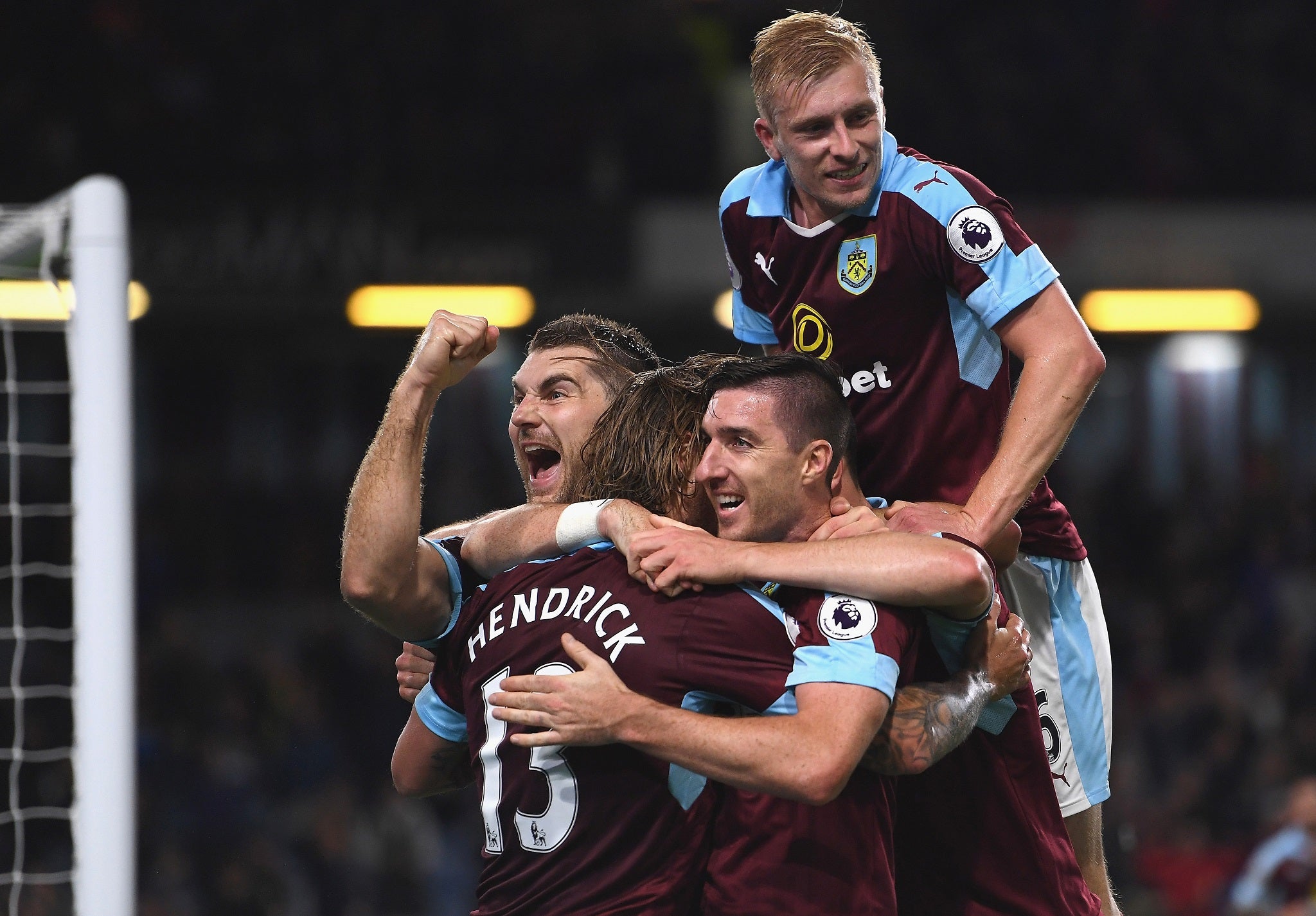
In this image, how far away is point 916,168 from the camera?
11.5ft

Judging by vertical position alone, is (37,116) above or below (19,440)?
above

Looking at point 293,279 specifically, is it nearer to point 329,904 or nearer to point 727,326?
point 727,326

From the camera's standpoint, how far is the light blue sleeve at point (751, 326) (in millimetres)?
3965

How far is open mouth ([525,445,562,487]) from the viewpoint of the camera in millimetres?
3842

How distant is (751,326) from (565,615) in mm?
1316

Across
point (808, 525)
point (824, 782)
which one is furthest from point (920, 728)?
point (808, 525)

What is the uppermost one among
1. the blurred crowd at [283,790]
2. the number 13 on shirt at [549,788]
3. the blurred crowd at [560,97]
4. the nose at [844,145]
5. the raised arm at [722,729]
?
the blurred crowd at [560,97]

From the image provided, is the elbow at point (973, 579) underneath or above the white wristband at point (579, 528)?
underneath

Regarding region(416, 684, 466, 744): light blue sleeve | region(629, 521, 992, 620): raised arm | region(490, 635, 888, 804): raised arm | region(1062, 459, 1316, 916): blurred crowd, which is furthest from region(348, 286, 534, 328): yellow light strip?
region(490, 635, 888, 804): raised arm

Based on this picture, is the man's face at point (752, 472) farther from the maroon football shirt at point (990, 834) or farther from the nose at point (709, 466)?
the maroon football shirt at point (990, 834)

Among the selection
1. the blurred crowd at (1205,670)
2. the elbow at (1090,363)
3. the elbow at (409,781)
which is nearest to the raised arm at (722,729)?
the elbow at (409,781)

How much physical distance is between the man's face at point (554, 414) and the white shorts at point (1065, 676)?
43.8 inches

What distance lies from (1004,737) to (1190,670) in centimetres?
1159

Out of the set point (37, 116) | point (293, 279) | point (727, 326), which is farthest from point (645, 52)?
point (37, 116)
